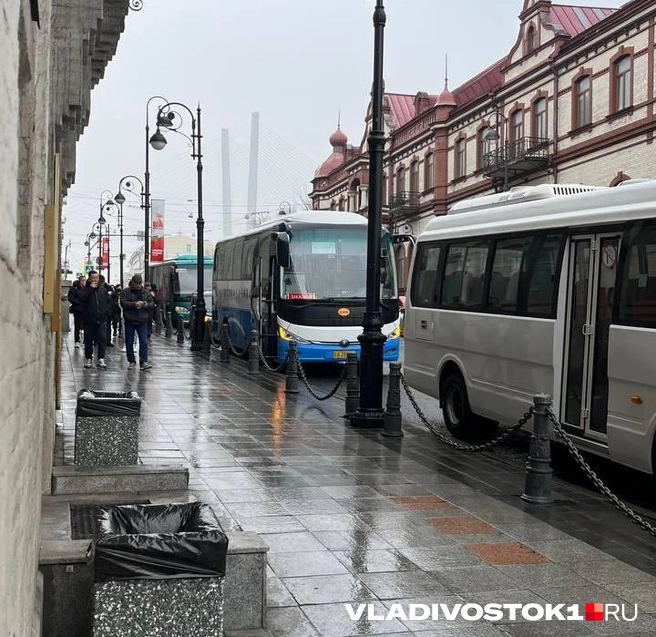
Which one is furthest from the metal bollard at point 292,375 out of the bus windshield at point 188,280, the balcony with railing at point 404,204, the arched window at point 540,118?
the balcony with railing at point 404,204

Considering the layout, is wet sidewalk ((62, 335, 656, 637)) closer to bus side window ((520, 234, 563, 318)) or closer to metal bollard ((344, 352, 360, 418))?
metal bollard ((344, 352, 360, 418))

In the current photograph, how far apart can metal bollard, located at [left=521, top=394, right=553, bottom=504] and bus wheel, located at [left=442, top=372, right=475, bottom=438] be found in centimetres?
339

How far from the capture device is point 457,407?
1188 centimetres

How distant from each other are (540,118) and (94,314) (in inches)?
1038

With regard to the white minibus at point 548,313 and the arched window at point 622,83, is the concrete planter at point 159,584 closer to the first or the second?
the white minibus at point 548,313

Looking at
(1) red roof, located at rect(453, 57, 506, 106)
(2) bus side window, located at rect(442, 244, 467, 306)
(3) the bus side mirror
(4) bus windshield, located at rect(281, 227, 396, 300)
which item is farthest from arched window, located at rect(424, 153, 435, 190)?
(2) bus side window, located at rect(442, 244, 467, 306)

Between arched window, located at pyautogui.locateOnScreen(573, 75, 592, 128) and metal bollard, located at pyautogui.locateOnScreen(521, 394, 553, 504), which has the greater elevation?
arched window, located at pyautogui.locateOnScreen(573, 75, 592, 128)

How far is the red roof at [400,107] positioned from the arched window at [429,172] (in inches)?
438

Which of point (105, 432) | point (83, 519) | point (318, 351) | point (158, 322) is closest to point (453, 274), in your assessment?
point (105, 432)

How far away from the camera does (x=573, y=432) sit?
9.07m

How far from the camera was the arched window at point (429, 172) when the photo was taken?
171ft

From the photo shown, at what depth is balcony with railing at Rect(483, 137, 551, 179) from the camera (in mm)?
38562

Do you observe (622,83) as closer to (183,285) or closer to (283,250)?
(283,250)

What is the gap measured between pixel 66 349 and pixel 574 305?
67.6 ft
